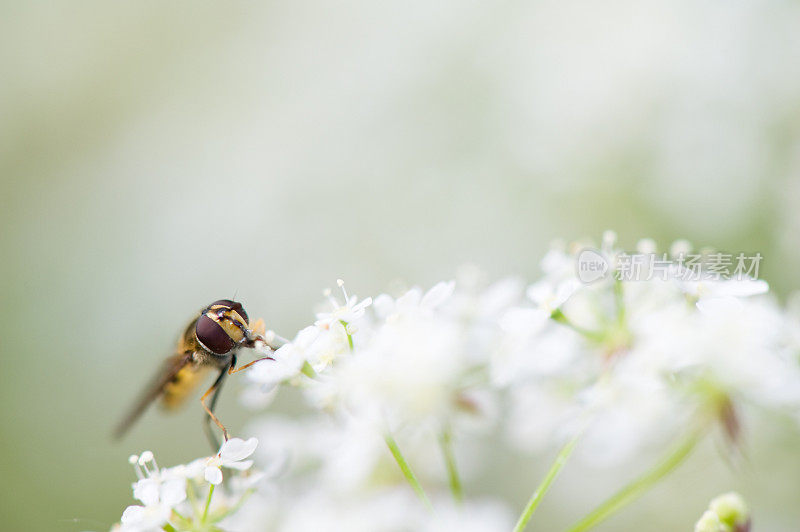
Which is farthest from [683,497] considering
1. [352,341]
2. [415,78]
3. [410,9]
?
[410,9]

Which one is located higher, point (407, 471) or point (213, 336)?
point (213, 336)

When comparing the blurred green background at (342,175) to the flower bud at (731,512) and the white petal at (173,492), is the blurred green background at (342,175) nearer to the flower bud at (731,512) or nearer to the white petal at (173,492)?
the flower bud at (731,512)

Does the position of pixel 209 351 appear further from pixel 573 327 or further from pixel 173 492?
pixel 573 327

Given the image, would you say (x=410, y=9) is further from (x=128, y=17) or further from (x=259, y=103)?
(x=128, y=17)

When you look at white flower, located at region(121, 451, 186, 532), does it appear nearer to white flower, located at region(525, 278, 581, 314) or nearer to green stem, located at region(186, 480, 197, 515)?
green stem, located at region(186, 480, 197, 515)

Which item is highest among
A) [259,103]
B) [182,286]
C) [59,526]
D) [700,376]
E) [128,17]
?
[128,17]

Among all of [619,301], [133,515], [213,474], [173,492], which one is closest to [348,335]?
[213,474]
